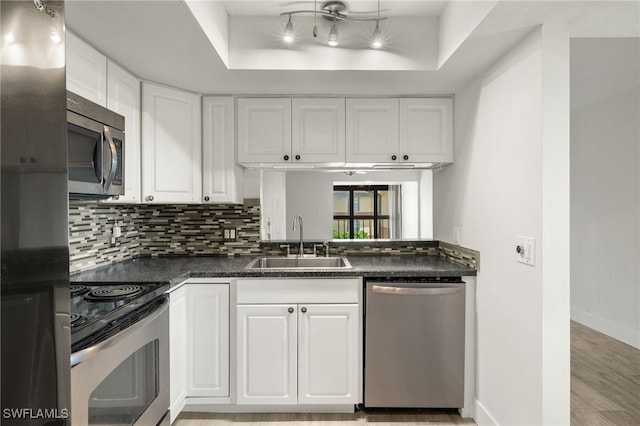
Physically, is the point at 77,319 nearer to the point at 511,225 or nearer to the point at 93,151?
the point at 93,151

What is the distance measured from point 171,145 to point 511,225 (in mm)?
2094

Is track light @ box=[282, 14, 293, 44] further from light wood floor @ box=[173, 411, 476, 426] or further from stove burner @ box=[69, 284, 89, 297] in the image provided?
light wood floor @ box=[173, 411, 476, 426]

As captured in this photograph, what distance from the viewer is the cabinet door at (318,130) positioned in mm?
2506

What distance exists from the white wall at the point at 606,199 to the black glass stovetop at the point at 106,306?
3.38 metres

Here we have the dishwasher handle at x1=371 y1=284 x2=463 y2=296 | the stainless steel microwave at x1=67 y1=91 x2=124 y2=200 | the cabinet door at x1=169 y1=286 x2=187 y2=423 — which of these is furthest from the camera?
the dishwasher handle at x1=371 y1=284 x2=463 y2=296

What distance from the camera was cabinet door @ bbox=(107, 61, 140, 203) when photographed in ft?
6.38

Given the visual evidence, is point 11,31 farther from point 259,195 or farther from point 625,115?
point 625,115

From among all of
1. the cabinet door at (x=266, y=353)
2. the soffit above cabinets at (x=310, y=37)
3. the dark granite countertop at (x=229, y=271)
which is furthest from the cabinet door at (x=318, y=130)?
the cabinet door at (x=266, y=353)

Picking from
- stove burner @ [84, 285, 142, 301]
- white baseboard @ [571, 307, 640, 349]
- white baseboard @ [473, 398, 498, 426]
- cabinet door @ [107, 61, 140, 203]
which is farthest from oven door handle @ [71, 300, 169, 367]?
white baseboard @ [571, 307, 640, 349]

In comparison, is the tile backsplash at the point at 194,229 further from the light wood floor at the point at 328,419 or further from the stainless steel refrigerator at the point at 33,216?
the stainless steel refrigerator at the point at 33,216

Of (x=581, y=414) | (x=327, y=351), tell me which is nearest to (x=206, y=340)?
(x=327, y=351)

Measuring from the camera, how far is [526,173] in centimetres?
167

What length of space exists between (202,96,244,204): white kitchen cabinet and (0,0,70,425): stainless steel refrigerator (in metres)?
1.86

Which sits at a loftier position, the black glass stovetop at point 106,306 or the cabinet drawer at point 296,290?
the black glass stovetop at point 106,306
